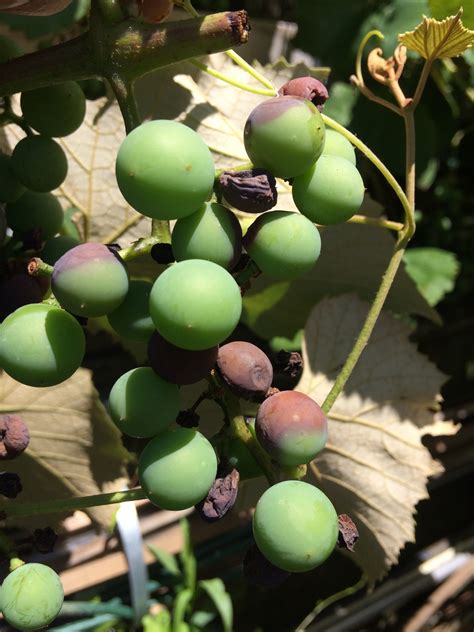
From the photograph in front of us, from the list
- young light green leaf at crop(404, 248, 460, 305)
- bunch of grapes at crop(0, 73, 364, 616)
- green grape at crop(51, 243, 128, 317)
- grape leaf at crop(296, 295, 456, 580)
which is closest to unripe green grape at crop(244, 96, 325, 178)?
bunch of grapes at crop(0, 73, 364, 616)

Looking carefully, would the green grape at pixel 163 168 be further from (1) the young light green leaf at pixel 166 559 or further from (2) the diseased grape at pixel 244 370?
(1) the young light green leaf at pixel 166 559

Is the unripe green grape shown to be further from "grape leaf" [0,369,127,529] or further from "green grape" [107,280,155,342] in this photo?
"grape leaf" [0,369,127,529]

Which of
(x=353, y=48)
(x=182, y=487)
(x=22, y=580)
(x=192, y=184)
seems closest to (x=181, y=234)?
(x=192, y=184)

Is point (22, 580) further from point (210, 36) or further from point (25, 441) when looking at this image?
point (210, 36)

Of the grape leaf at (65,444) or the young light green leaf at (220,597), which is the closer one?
the grape leaf at (65,444)

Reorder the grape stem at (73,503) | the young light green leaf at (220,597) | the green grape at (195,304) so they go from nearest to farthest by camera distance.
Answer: the green grape at (195,304) < the grape stem at (73,503) < the young light green leaf at (220,597)

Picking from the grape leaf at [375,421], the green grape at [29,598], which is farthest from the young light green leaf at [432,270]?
the green grape at [29,598]

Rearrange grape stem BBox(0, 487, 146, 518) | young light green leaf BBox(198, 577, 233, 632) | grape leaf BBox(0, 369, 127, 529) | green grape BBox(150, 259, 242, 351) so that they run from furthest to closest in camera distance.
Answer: young light green leaf BBox(198, 577, 233, 632) < grape leaf BBox(0, 369, 127, 529) < grape stem BBox(0, 487, 146, 518) < green grape BBox(150, 259, 242, 351)

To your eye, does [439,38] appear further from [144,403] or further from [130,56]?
[144,403]
